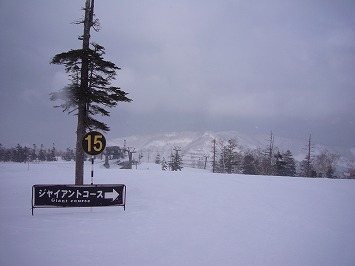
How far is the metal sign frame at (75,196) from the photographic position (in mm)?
9289

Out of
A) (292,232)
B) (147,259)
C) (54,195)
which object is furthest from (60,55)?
(292,232)

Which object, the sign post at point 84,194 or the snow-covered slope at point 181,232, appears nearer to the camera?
the snow-covered slope at point 181,232

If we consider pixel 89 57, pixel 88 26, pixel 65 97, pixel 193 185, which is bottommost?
pixel 193 185

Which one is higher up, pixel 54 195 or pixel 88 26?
pixel 88 26

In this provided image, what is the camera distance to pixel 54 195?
370 inches

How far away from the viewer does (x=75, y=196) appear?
962 centimetres

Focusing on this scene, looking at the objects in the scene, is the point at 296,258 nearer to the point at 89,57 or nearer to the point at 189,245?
the point at 189,245

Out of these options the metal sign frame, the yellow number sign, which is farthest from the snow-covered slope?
the yellow number sign

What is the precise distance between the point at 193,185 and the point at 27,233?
12.5 metres

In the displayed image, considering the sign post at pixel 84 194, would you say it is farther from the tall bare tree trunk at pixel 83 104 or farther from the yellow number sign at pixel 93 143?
the tall bare tree trunk at pixel 83 104

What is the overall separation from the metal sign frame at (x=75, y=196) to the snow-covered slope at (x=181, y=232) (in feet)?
1.30

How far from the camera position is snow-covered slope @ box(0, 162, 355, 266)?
19.9ft

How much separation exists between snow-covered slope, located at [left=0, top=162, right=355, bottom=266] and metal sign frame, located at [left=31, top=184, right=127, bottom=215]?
0.40 metres

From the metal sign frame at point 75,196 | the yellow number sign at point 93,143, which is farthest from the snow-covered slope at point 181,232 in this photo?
the yellow number sign at point 93,143
